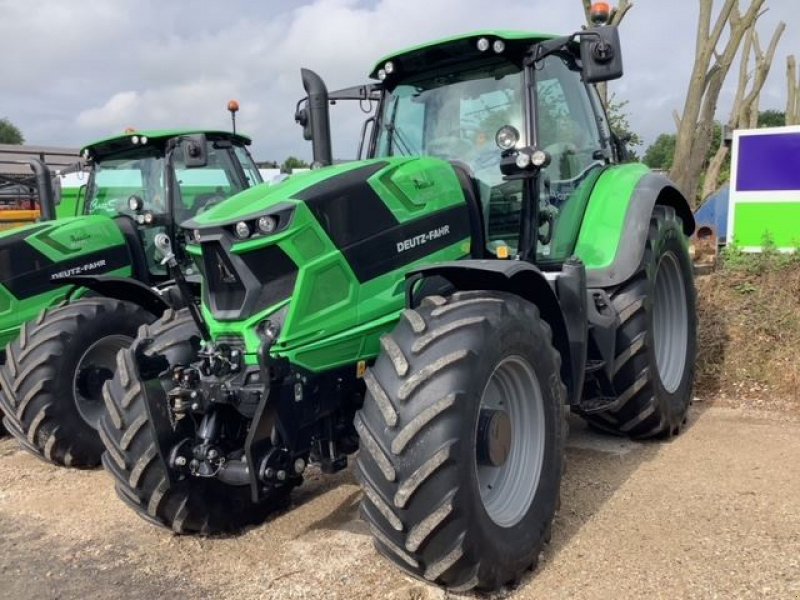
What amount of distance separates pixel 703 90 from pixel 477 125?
6181 millimetres

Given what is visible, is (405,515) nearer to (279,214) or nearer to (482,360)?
(482,360)

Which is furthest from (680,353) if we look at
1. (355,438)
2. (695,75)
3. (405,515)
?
(695,75)

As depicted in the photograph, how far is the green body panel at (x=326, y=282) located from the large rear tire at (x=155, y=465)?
36 centimetres

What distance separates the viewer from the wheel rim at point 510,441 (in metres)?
3.12

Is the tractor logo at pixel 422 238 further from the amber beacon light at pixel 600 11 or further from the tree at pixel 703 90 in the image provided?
the tree at pixel 703 90

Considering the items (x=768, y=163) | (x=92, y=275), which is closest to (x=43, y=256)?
(x=92, y=275)

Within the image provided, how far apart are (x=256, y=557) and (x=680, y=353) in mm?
3244

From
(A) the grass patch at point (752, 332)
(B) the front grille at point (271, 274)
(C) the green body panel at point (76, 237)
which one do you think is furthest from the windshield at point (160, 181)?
(A) the grass patch at point (752, 332)

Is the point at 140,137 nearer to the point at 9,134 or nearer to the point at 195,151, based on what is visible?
the point at 195,151

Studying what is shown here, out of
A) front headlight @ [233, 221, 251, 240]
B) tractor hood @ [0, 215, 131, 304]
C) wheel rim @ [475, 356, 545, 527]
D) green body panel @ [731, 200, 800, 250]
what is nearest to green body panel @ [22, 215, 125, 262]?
tractor hood @ [0, 215, 131, 304]

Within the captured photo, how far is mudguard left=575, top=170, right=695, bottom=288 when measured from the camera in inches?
173

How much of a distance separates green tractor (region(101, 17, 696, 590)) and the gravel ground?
0.79 feet

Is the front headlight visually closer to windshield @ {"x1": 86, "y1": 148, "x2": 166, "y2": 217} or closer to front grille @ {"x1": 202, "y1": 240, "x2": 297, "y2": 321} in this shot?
front grille @ {"x1": 202, "y1": 240, "x2": 297, "y2": 321}

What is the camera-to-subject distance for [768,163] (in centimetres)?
677
